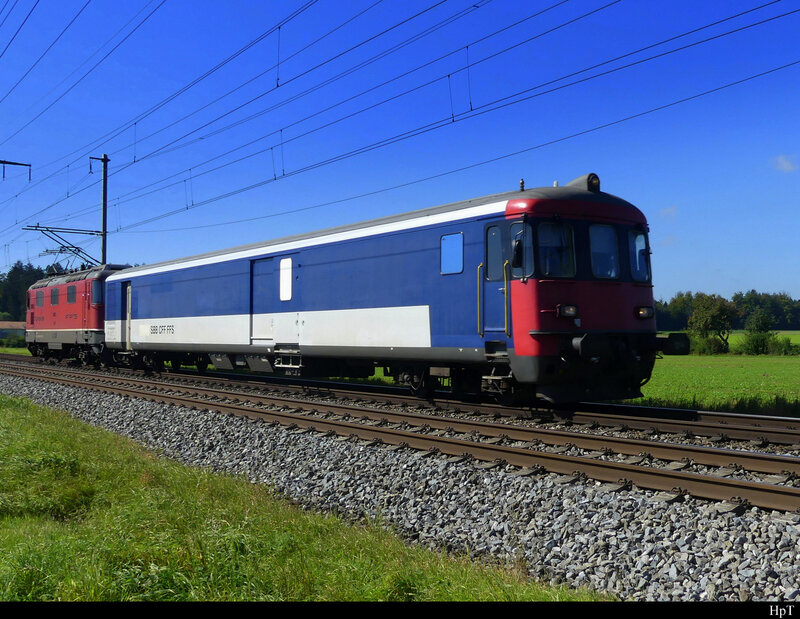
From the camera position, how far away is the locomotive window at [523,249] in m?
10.0

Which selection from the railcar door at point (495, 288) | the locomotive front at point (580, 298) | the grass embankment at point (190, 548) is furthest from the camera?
the railcar door at point (495, 288)

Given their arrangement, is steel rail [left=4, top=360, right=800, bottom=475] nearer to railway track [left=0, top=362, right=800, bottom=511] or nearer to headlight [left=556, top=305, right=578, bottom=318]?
railway track [left=0, top=362, right=800, bottom=511]

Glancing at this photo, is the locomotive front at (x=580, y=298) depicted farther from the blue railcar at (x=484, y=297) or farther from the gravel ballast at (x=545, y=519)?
the gravel ballast at (x=545, y=519)

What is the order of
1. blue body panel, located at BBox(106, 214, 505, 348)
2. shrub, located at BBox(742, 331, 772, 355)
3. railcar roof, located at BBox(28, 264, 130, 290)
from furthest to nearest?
shrub, located at BBox(742, 331, 772, 355) < railcar roof, located at BBox(28, 264, 130, 290) < blue body panel, located at BBox(106, 214, 505, 348)

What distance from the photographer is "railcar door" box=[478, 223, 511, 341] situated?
10.2 m

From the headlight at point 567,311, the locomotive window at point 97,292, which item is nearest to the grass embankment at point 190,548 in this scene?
the headlight at point 567,311

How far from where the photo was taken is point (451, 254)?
36.7ft

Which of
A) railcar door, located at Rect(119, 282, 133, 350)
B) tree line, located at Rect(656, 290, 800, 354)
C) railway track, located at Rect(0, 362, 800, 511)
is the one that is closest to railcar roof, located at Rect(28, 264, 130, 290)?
railcar door, located at Rect(119, 282, 133, 350)

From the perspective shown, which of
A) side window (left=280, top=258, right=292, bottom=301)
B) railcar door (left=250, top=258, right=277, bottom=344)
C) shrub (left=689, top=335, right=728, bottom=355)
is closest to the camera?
side window (left=280, top=258, right=292, bottom=301)

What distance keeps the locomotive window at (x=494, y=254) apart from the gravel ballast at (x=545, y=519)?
3338 millimetres

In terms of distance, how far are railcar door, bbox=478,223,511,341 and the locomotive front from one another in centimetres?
14

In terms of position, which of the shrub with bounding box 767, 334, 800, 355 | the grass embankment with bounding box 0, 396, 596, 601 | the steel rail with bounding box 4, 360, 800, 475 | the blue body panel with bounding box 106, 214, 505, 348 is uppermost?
the blue body panel with bounding box 106, 214, 505, 348
